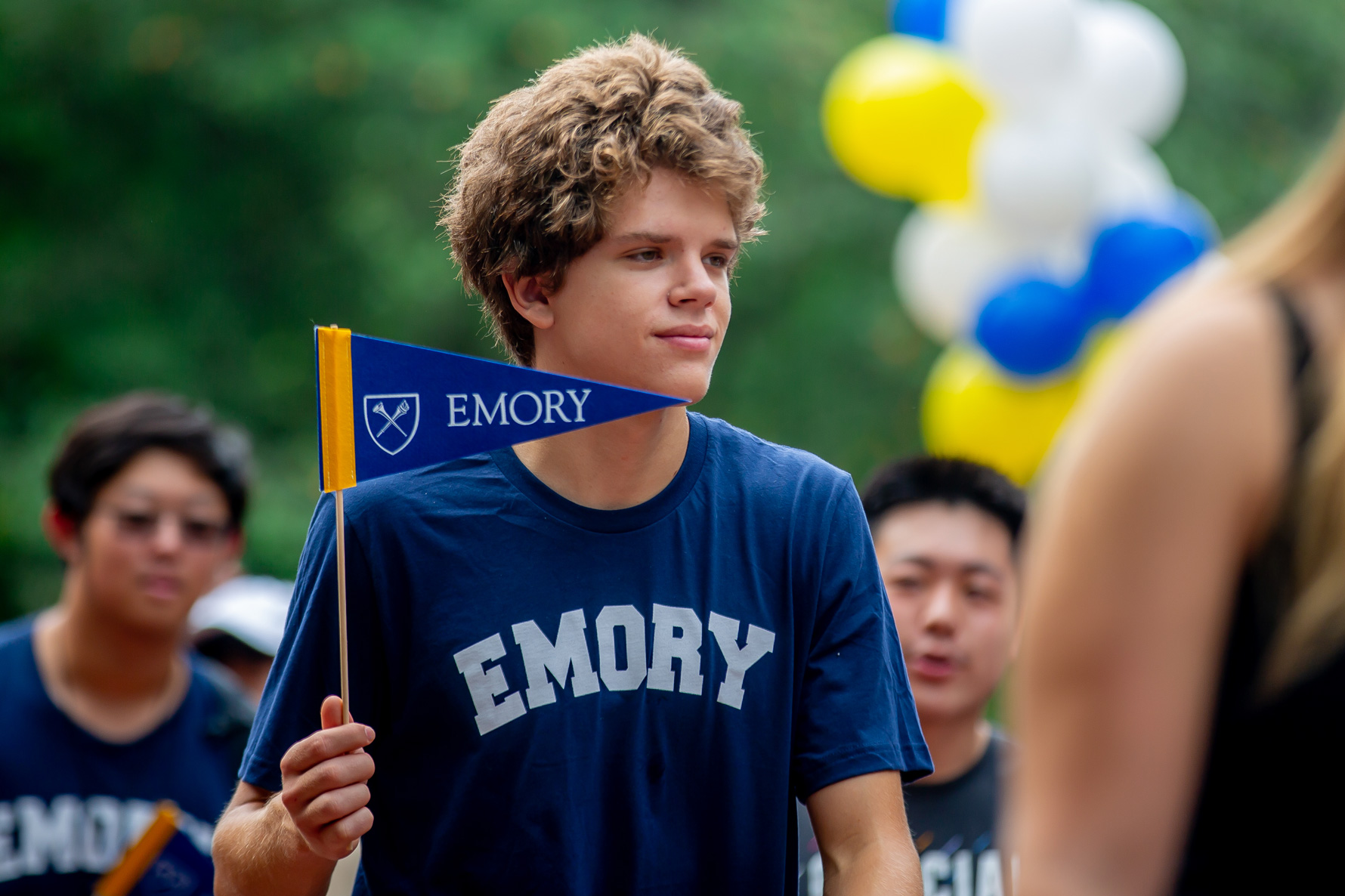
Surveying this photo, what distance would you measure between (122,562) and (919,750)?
9.03ft

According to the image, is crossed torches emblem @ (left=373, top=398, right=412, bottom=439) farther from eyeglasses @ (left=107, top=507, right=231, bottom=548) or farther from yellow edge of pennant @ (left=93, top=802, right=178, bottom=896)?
eyeglasses @ (left=107, top=507, right=231, bottom=548)

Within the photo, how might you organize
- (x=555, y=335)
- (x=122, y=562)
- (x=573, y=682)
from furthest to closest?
(x=122, y=562), (x=555, y=335), (x=573, y=682)

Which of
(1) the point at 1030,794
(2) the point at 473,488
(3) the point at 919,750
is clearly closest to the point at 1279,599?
(1) the point at 1030,794

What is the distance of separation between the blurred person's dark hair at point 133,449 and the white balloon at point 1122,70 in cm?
334

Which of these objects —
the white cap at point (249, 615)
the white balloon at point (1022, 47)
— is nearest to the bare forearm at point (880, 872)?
the white cap at point (249, 615)

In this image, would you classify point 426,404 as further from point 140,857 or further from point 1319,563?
point 140,857

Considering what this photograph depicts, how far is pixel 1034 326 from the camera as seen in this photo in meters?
5.53

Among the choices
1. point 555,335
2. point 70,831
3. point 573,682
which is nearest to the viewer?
point 573,682

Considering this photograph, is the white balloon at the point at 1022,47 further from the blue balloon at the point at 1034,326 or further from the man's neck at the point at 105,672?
the man's neck at the point at 105,672

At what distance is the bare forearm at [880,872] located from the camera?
6.99ft

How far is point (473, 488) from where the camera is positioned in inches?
89.8

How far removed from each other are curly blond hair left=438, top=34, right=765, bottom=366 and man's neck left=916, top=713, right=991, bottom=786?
55.2 inches

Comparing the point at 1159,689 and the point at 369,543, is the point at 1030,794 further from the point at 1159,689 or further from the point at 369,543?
the point at 369,543

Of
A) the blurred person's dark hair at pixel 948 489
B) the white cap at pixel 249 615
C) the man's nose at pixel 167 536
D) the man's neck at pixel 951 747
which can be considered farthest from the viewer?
the white cap at pixel 249 615
